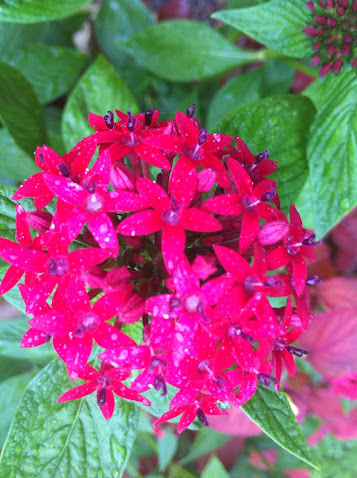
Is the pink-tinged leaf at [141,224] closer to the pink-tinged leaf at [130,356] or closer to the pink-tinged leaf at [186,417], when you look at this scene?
the pink-tinged leaf at [130,356]

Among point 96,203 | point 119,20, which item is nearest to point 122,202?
point 96,203

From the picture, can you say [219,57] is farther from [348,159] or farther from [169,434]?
[169,434]

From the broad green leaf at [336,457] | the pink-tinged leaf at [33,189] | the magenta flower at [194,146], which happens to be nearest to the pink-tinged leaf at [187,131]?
the magenta flower at [194,146]

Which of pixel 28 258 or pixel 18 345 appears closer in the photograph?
pixel 28 258

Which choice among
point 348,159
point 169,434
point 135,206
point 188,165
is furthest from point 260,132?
point 169,434

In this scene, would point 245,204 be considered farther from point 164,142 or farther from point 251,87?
point 251,87
